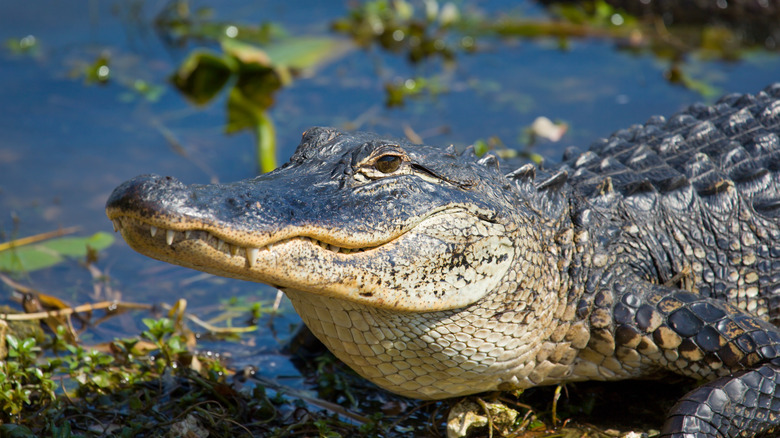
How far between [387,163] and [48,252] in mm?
2873

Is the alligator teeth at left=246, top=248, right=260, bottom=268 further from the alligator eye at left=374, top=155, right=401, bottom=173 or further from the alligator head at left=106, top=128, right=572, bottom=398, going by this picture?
the alligator eye at left=374, top=155, right=401, bottom=173

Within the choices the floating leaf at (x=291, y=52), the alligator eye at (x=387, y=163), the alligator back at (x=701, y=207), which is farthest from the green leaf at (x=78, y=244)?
the alligator back at (x=701, y=207)

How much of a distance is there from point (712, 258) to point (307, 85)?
174 inches

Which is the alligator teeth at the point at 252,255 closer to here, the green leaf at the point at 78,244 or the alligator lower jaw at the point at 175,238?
the alligator lower jaw at the point at 175,238

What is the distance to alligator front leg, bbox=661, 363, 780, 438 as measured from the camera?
283 cm

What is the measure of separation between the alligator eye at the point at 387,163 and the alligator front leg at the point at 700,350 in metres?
1.01

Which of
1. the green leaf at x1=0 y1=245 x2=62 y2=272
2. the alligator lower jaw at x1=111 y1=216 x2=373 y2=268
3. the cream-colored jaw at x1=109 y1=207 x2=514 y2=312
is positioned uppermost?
the alligator lower jaw at x1=111 y1=216 x2=373 y2=268

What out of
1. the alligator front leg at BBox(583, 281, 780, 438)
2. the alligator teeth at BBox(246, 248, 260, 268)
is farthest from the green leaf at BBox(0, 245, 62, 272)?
the alligator front leg at BBox(583, 281, 780, 438)

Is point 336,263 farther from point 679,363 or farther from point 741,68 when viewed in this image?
point 741,68

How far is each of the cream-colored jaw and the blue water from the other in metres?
1.69

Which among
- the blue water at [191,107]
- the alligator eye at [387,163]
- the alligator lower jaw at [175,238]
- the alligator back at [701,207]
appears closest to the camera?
the alligator lower jaw at [175,238]

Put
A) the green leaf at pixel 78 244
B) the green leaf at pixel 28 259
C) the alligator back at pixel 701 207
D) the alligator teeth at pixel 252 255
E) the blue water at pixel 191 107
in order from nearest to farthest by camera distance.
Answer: the alligator teeth at pixel 252 255 → the alligator back at pixel 701 207 → the green leaf at pixel 28 259 → the green leaf at pixel 78 244 → the blue water at pixel 191 107

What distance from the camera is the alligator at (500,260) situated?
97.4 inches

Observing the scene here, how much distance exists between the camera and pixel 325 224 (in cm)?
256
